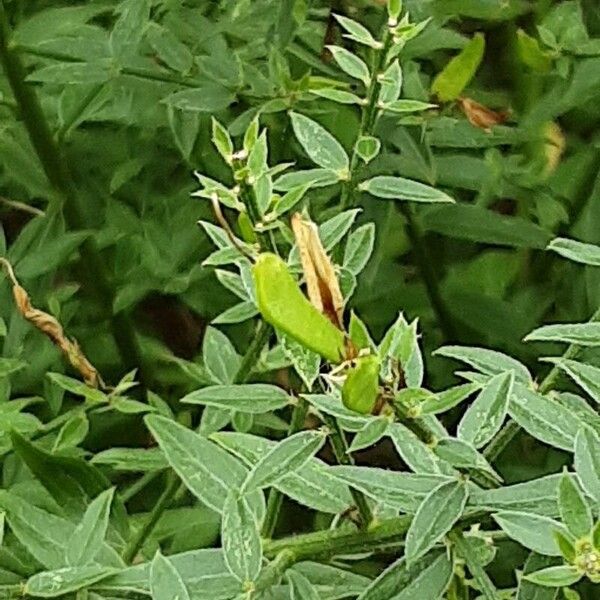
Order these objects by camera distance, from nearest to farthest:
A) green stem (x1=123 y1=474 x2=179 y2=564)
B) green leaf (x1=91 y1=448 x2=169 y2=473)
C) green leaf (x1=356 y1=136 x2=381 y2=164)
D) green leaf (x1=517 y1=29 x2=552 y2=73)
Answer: green leaf (x1=356 y1=136 x2=381 y2=164)
green stem (x1=123 y1=474 x2=179 y2=564)
green leaf (x1=91 y1=448 x2=169 y2=473)
green leaf (x1=517 y1=29 x2=552 y2=73)

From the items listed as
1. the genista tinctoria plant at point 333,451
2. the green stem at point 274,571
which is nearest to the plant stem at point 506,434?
the genista tinctoria plant at point 333,451

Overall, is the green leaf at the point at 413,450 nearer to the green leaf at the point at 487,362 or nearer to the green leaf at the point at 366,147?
the green leaf at the point at 487,362

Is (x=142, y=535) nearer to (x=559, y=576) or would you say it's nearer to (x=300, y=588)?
(x=300, y=588)

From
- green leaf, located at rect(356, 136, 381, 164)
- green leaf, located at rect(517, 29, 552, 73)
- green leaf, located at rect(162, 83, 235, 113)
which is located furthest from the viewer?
green leaf, located at rect(517, 29, 552, 73)

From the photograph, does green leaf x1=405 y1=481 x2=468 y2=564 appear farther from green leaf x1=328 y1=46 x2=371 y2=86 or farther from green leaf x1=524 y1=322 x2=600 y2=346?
green leaf x1=328 y1=46 x2=371 y2=86

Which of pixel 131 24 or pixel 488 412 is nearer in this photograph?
pixel 488 412

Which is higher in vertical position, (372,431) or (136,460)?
(372,431)

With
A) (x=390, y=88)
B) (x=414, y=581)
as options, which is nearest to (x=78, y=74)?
(x=390, y=88)

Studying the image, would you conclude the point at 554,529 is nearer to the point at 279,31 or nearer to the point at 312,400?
the point at 312,400

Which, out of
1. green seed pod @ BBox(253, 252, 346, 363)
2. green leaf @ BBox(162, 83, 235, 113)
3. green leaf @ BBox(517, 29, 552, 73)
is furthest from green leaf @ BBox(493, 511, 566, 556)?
green leaf @ BBox(517, 29, 552, 73)
